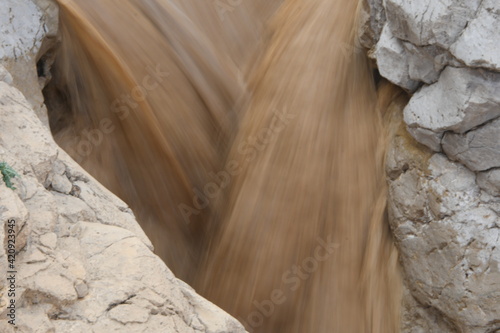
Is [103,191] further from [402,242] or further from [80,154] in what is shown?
[402,242]

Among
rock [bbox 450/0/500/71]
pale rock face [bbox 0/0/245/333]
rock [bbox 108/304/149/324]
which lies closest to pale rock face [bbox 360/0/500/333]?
rock [bbox 450/0/500/71]

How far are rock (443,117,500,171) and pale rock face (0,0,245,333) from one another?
4.92 feet

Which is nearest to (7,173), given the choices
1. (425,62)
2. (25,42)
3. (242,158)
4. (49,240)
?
(49,240)

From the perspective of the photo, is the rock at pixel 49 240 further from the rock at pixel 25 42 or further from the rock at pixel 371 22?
the rock at pixel 371 22

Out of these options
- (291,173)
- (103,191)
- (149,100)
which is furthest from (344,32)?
(103,191)

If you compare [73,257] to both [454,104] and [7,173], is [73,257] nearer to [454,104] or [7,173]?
[7,173]

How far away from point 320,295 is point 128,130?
146 cm

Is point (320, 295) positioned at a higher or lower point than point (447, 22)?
lower

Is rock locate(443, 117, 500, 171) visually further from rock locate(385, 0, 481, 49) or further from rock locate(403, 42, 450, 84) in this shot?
rock locate(385, 0, 481, 49)

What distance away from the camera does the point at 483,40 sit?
255 centimetres

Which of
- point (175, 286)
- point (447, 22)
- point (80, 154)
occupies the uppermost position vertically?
point (447, 22)

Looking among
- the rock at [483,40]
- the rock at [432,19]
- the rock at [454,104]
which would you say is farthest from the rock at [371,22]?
the rock at [483,40]

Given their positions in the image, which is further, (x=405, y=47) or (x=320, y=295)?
(x=320, y=295)

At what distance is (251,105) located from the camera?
375 cm
